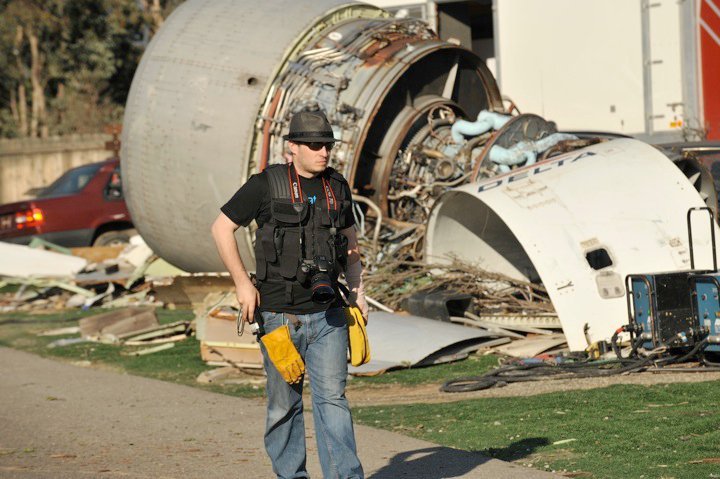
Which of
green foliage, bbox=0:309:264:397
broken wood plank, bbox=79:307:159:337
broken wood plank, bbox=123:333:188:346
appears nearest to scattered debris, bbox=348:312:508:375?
green foliage, bbox=0:309:264:397

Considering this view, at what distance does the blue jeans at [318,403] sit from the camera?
17.3 ft

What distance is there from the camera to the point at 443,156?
12.9m

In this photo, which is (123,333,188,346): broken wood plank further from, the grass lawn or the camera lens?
the camera lens

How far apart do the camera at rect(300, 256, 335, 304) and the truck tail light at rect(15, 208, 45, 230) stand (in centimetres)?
1489

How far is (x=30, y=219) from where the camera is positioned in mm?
19391

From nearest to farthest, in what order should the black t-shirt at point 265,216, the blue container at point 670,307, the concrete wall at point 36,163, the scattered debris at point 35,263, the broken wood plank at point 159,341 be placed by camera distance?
the black t-shirt at point 265,216 < the blue container at point 670,307 < the broken wood plank at point 159,341 < the scattered debris at point 35,263 < the concrete wall at point 36,163

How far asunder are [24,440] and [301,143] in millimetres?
3411

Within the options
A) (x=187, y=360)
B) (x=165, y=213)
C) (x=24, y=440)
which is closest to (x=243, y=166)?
(x=165, y=213)

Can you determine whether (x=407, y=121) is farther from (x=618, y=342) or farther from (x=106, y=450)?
(x=106, y=450)

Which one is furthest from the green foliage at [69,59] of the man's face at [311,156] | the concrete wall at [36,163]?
the man's face at [311,156]

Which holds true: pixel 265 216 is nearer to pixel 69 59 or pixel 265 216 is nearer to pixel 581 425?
pixel 581 425

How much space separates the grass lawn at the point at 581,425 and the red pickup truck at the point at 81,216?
33.1 ft

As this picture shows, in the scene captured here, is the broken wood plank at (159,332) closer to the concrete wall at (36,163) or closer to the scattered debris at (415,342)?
the scattered debris at (415,342)

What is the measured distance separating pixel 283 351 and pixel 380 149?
7920 millimetres
